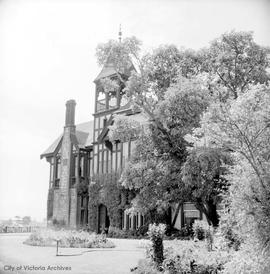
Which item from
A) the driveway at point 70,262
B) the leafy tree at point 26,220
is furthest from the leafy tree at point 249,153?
the leafy tree at point 26,220

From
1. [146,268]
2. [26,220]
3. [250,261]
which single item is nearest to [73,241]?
[146,268]

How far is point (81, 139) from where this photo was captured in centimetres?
3681

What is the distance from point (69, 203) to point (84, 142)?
5734 millimetres

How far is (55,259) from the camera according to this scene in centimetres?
1395

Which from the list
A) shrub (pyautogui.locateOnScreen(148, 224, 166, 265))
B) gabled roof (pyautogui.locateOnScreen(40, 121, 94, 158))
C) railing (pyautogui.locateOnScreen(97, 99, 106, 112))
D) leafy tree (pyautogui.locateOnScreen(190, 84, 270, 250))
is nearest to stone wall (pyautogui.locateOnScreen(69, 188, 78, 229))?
gabled roof (pyautogui.locateOnScreen(40, 121, 94, 158))

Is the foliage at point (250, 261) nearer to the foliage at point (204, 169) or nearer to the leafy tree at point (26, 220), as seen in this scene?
the foliage at point (204, 169)

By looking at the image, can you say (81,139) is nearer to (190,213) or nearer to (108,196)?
(108,196)

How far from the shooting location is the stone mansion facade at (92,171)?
97.5 ft

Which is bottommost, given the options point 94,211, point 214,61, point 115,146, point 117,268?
point 117,268

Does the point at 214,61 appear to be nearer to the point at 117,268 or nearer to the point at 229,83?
the point at 229,83

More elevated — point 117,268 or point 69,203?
point 69,203

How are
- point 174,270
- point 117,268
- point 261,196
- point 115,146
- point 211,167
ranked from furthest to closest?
point 115,146 → point 211,167 → point 117,268 → point 174,270 → point 261,196

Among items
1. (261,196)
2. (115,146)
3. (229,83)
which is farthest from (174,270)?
(115,146)

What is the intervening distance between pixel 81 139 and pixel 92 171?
466cm
